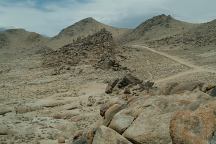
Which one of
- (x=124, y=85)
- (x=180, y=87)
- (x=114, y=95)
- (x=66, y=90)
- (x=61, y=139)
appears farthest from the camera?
(x=66, y=90)

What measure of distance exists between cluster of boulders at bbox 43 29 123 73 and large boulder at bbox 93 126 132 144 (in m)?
37.6

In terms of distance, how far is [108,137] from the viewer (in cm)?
1495

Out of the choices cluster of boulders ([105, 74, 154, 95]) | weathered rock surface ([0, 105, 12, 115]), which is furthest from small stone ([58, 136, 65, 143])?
cluster of boulders ([105, 74, 154, 95])

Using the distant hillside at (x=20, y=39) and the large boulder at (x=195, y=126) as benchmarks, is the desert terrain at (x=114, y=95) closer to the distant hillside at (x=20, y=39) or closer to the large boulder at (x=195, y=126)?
the large boulder at (x=195, y=126)

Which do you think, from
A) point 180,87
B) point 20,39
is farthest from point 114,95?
point 20,39

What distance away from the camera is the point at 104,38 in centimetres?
6919

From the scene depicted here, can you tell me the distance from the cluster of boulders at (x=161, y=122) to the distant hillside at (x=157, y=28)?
106 m

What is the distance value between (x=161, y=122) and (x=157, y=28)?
11859 cm

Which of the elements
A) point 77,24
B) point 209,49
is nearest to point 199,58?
point 209,49

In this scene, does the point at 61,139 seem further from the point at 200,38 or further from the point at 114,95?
the point at 200,38

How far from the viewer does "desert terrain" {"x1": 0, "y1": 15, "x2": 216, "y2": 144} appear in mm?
14951

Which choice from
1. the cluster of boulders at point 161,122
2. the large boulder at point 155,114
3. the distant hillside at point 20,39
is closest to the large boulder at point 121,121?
the cluster of boulders at point 161,122

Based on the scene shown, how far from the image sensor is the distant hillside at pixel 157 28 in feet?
413

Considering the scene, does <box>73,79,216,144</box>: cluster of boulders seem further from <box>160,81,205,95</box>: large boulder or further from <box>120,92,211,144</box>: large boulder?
<box>160,81,205,95</box>: large boulder
